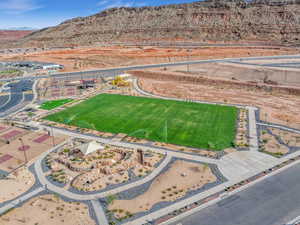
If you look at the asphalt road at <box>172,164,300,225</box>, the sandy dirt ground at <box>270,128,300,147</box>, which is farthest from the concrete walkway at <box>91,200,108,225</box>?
the sandy dirt ground at <box>270,128,300,147</box>

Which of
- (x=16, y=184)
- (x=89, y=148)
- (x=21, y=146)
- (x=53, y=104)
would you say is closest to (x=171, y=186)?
(x=89, y=148)

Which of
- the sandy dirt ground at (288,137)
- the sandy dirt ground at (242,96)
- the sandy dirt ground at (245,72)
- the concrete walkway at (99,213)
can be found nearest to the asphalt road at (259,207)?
the concrete walkway at (99,213)

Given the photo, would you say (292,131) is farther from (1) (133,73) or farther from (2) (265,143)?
(1) (133,73)

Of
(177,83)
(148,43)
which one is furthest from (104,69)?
(148,43)

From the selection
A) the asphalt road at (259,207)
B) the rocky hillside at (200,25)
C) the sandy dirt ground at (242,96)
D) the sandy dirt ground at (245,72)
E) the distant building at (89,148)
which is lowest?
the asphalt road at (259,207)

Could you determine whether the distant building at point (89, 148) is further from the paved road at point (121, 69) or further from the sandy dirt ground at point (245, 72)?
the paved road at point (121, 69)
